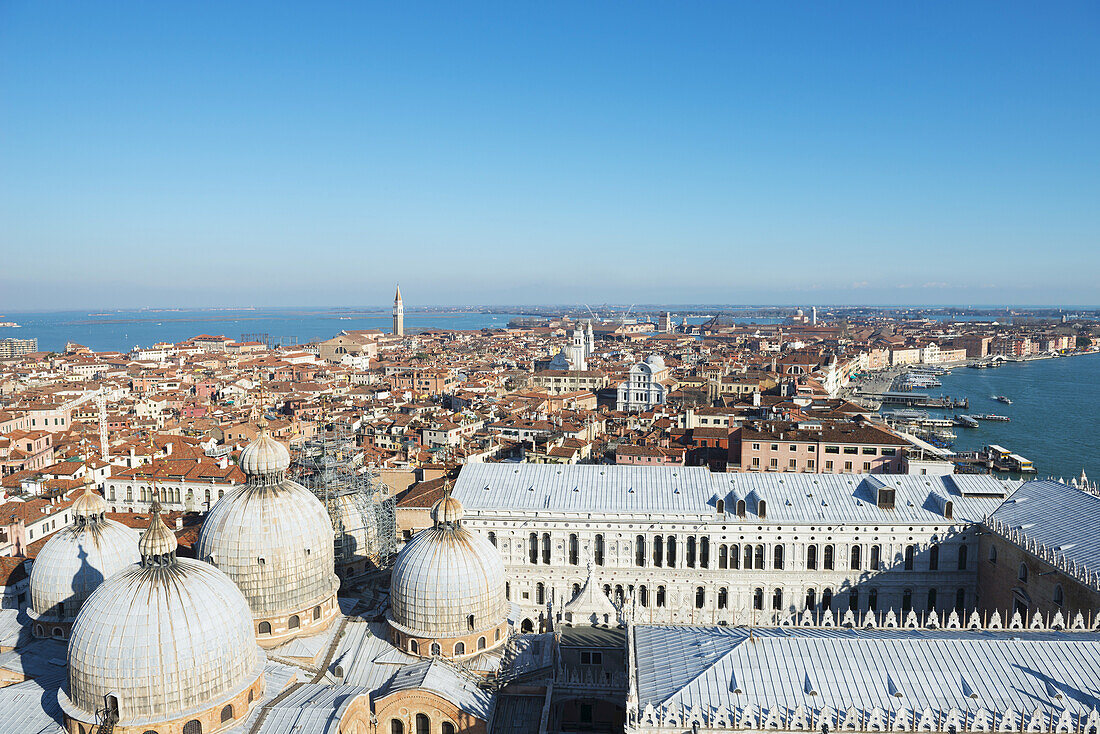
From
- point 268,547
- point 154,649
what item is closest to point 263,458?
point 268,547

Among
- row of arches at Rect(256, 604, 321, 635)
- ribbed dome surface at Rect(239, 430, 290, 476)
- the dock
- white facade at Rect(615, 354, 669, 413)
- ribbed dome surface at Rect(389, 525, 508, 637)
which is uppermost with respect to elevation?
ribbed dome surface at Rect(239, 430, 290, 476)

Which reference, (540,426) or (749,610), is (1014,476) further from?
(749,610)

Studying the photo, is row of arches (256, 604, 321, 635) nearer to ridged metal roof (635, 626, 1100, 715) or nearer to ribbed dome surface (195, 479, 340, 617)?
ribbed dome surface (195, 479, 340, 617)

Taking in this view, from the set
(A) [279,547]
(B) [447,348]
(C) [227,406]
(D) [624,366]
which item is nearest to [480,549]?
(A) [279,547]

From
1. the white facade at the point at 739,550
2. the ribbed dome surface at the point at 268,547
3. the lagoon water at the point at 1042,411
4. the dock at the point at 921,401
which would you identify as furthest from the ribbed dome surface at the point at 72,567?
the dock at the point at 921,401

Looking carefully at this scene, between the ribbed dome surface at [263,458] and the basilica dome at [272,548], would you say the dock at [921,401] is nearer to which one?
the basilica dome at [272,548]

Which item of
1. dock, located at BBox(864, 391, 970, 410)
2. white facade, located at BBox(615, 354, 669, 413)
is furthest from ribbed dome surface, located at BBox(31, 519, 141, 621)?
dock, located at BBox(864, 391, 970, 410)
